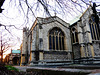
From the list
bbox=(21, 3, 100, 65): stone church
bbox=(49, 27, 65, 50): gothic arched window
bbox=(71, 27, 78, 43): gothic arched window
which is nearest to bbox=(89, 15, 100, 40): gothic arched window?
bbox=(21, 3, 100, 65): stone church

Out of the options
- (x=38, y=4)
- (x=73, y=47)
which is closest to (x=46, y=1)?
(x=38, y=4)

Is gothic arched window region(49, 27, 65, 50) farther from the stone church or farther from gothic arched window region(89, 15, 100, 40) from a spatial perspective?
gothic arched window region(89, 15, 100, 40)

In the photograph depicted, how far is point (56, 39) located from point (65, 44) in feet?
6.55

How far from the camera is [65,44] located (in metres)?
17.6

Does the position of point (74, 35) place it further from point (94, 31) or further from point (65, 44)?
point (94, 31)

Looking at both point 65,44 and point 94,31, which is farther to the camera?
point 65,44

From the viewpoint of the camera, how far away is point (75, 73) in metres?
1.97

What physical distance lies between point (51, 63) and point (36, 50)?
11.1 feet

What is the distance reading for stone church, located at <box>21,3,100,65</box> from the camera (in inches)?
586

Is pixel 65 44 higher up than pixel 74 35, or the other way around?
pixel 74 35

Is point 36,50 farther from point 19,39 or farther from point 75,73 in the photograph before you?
point 75,73

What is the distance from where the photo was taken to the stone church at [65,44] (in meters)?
14.9

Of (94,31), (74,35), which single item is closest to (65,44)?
(74,35)

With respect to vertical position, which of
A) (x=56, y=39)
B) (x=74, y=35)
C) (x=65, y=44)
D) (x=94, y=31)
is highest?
(x=94, y=31)
